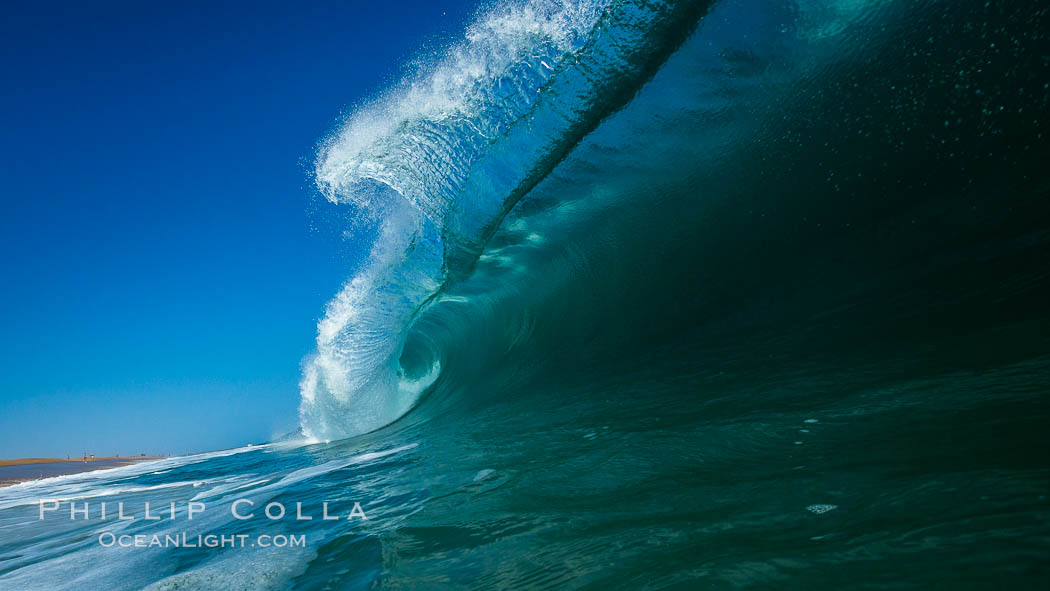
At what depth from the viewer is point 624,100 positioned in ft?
12.8

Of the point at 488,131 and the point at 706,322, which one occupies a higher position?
the point at 488,131

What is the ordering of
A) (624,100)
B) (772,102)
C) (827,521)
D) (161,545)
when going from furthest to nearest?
(624,100)
(772,102)
(161,545)
(827,521)

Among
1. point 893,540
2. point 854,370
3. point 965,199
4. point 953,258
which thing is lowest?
point 893,540

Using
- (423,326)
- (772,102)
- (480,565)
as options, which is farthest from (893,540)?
(423,326)

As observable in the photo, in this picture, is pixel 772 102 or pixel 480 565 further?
pixel 772 102

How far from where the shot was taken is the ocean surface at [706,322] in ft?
4.48

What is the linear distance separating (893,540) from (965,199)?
282 centimetres

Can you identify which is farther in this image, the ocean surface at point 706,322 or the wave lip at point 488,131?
the wave lip at point 488,131

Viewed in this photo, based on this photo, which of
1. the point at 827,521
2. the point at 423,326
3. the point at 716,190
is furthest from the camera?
the point at 423,326

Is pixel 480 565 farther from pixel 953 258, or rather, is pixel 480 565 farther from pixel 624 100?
pixel 624 100

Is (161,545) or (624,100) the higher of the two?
(624,100)

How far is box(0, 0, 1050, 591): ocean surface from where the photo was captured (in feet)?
4.48

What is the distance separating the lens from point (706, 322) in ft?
13.0

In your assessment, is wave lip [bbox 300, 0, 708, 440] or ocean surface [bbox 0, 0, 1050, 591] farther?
wave lip [bbox 300, 0, 708, 440]
